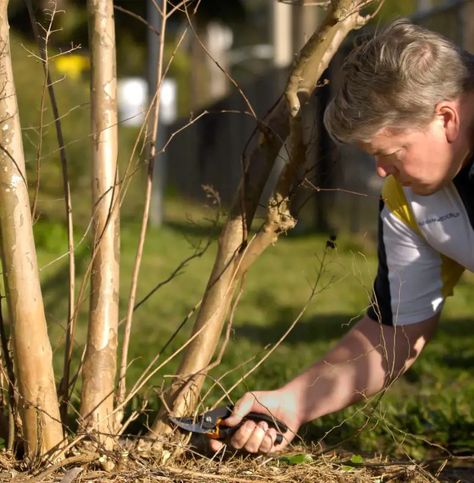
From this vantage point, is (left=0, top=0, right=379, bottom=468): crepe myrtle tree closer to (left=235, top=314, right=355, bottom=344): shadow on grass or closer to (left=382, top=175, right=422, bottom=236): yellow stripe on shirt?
(left=382, top=175, right=422, bottom=236): yellow stripe on shirt

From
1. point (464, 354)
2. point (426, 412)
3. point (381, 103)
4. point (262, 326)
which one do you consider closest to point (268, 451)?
point (381, 103)

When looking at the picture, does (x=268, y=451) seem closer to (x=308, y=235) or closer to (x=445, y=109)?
(x=445, y=109)

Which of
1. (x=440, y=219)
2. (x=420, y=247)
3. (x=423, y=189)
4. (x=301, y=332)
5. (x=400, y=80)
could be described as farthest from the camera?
(x=301, y=332)

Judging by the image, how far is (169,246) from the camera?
13320 mm

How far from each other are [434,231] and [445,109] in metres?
0.38

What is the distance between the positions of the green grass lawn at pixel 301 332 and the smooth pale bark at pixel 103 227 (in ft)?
0.55

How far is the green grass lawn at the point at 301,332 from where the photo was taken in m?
3.81

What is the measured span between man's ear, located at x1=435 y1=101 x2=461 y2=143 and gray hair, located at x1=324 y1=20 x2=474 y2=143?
Answer: 2cm

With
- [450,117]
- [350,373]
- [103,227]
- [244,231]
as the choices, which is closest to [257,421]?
[350,373]

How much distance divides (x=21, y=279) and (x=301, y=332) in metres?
4.32

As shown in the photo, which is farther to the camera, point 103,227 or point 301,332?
point 301,332

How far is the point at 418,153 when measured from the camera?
2.71 m

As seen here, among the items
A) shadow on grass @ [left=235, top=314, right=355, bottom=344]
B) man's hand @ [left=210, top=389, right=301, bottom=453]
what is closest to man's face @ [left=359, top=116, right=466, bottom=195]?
man's hand @ [left=210, top=389, right=301, bottom=453]

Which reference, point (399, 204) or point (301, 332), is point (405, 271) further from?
point (301, 332)
